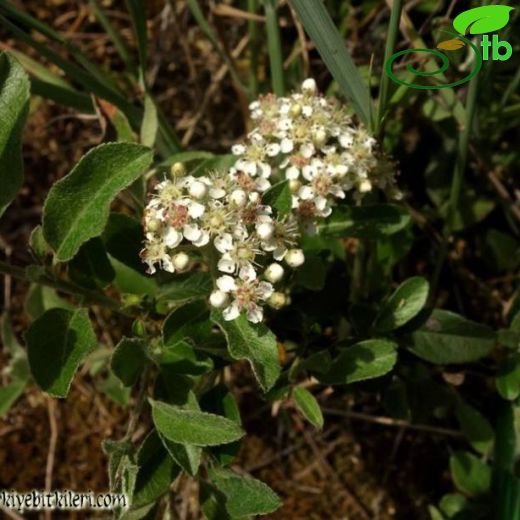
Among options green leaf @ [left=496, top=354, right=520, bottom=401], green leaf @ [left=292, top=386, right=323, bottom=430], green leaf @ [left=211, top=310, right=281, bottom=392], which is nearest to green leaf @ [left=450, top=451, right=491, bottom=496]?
green leaf @ [left=496, top=354, right=520, bottom=401]

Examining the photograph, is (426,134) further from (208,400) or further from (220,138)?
(208,400)

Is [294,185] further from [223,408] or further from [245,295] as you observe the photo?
[223,408]

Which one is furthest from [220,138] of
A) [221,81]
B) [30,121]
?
[30,121]

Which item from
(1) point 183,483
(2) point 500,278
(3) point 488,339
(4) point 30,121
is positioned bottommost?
(1) point 183,483

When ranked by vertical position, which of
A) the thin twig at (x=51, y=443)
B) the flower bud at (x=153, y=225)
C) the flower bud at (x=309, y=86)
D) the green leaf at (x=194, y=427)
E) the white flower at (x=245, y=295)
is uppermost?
the flower bud at (x=309, y=86)

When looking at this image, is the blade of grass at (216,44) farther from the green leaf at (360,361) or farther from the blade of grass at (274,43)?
the green leaf at (360,361)

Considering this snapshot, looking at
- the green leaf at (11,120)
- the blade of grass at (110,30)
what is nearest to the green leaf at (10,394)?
the green leaf at (11,120)

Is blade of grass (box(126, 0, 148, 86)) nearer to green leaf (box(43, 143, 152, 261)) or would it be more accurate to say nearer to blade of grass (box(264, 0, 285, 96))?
blade of grass (box(264, 0, 285, 96))
